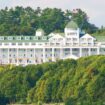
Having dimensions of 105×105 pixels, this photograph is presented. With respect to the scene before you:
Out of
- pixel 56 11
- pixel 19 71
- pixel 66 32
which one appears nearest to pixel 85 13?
pixel 56 11

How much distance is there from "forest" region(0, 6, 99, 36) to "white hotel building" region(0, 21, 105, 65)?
10913 mm

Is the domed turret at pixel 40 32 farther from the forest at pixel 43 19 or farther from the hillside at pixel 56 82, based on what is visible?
the hillside at pixel 56 82

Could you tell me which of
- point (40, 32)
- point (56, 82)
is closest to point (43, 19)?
point (40, 32)

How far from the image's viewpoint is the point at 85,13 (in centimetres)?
15388

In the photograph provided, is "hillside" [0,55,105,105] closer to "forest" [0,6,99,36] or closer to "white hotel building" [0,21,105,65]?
"white hotel building" [0,21,105,65]

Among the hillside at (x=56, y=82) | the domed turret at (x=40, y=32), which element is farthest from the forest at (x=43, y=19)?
the hillside at (x=56, y=82)

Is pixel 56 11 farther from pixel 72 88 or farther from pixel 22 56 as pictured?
pixel 72 88

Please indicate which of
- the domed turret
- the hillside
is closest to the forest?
A: the domed turret

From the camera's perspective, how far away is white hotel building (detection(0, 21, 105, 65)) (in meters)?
130

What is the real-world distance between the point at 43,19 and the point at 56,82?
2209 inches

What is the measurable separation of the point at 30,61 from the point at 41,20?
20666 mm

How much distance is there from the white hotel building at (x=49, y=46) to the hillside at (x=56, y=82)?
89.2ft

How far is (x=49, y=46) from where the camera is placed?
13075 cm

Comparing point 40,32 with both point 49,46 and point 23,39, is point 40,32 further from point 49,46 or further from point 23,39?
point 49,46
